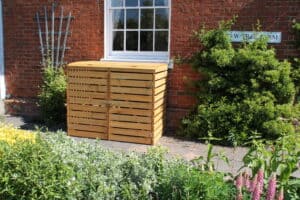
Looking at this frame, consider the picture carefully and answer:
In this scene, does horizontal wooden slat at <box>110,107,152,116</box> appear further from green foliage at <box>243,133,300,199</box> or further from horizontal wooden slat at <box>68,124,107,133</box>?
green foliage at <box>243,133,300,199</box>

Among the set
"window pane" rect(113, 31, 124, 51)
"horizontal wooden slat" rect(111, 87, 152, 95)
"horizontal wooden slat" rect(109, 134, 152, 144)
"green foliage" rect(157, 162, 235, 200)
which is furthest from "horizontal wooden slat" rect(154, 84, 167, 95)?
"green foliage" rect(157, 162, 235, 200)

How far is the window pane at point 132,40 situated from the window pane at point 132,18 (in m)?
0.14

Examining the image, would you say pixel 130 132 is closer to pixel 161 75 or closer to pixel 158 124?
pixel 158 124

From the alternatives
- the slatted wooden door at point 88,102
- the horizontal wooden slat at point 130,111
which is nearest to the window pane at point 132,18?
the slatted wooden door at point 88,102

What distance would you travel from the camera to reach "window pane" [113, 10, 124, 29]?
304 inches

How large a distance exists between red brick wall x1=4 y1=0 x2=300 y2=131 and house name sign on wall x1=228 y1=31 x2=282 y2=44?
0.32 feet

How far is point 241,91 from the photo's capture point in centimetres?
638

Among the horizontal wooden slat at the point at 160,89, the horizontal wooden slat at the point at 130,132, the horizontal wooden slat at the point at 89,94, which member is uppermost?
the horizontal wooden slat at the point at 160,89

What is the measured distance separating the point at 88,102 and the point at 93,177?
138 inches

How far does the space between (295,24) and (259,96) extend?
1.33m

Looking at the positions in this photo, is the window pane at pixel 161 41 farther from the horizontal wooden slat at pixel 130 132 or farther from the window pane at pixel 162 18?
the horizontal wooden slat at pixel 130 132

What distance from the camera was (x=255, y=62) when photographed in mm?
6215

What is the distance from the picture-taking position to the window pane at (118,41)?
7.81m

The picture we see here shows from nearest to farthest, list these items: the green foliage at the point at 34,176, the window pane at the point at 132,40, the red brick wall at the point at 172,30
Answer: the green foliage at the point at 34,176
the red brick wall at the point at 172,30
the window pane at the point at 132,40
